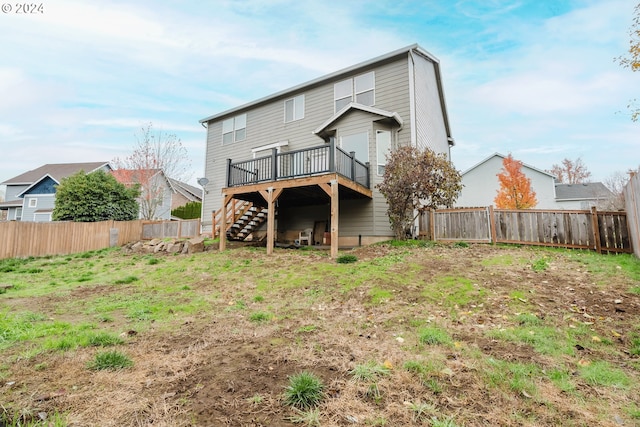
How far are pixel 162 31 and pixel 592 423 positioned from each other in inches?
569

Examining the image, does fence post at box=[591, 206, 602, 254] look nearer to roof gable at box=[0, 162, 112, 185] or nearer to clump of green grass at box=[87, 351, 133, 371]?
clump of green grass at box=[87, 351, 133, 371]

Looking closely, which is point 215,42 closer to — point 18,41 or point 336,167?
point 18,41

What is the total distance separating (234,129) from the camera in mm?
17266

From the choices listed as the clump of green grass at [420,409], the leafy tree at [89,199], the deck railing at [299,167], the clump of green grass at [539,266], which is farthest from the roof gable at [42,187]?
the clump of green grass at [539,266]

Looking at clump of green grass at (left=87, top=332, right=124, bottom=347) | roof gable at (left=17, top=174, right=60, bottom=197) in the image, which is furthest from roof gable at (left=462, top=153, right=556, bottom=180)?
roof gable at (left=17, top=174, right=60, bottom=197)

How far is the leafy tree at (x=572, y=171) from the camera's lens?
105ft

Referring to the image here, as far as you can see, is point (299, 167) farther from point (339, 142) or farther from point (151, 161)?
point (151, 161)

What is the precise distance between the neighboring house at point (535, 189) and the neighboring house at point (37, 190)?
34.9 m

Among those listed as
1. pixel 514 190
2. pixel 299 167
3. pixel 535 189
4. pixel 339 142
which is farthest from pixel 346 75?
pixel 535 189

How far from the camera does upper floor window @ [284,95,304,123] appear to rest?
1484cm

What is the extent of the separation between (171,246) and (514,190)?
79.9ft

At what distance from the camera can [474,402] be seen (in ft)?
7.68

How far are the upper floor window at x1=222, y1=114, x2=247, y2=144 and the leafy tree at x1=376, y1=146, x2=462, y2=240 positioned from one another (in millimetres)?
9782

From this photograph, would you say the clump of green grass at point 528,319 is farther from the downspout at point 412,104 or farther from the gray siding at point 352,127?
the downspout at point 412,104
